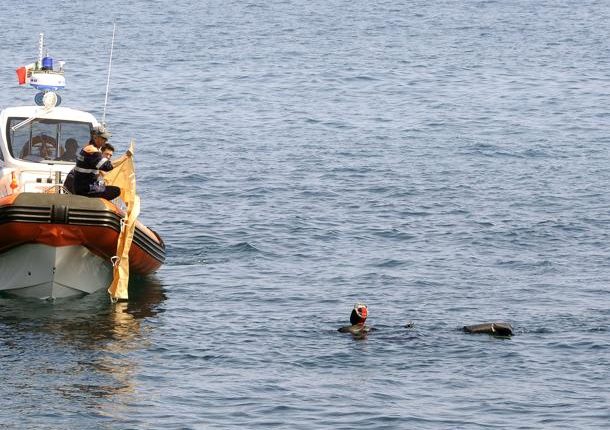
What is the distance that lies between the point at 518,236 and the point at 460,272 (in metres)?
3.45

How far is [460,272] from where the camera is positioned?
26.7m

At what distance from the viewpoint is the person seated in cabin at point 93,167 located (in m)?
22.7

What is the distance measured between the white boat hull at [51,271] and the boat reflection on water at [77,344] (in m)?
0.18

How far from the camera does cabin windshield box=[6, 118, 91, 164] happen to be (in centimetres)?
2536

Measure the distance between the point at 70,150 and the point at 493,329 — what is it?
8246mm

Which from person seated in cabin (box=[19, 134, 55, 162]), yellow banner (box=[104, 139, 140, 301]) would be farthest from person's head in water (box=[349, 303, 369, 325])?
person seated in cabin (box=[19, 134, 55, 162])

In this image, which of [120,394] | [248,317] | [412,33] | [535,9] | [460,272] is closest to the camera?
[120,394]

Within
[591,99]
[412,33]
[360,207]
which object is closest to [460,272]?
[360,207]

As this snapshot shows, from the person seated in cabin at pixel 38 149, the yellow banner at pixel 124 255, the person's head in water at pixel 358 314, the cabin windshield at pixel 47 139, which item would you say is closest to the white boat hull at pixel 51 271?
the yellow banner at pixel 124 255

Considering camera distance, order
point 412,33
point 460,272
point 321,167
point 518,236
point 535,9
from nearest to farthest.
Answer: point 460,272
point 518,236
point 321,167
point 412,33
point 535,9

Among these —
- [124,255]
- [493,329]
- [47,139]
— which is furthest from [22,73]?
[493,329]

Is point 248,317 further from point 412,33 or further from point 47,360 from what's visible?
point 412,33

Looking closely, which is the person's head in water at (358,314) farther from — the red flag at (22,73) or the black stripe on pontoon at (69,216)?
the red flag at (22,73)

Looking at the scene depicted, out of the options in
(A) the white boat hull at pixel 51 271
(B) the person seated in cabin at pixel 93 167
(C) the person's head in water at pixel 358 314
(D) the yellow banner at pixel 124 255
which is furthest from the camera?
(A) the white boat hull at pixel 51 271
